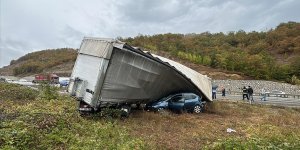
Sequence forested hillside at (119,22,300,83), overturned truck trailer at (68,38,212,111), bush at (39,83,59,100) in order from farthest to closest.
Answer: forested hillside at (119,22,300,83)
bush at (39,83,59,100)
overturned truck trailer at (68,38,212,111)

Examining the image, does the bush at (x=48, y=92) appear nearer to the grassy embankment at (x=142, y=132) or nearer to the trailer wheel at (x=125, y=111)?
the grassy embankment at (x=142, y=132)

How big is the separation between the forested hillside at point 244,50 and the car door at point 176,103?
49972 mm

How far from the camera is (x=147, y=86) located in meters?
20.4

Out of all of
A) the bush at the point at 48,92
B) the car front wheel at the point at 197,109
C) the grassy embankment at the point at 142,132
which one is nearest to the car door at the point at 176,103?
the car front wheel at the point at 197,109

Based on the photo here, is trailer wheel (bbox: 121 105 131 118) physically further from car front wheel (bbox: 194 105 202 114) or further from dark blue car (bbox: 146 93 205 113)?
car front wheel (bbox: 194 105 202 114)

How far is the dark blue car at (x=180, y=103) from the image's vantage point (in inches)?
872

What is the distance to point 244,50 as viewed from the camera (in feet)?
340

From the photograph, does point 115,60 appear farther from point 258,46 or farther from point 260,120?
point 258,46

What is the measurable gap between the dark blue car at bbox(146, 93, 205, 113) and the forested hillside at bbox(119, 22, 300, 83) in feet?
161

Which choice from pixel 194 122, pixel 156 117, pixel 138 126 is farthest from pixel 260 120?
pixel 138 126

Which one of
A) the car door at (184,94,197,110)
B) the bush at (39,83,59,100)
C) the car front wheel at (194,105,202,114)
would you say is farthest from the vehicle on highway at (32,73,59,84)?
the car front wheel at (194,105,202,114)

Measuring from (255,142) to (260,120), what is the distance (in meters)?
10.2

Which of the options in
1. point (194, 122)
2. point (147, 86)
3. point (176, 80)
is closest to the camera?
point (194, 122)

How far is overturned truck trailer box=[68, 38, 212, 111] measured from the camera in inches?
711
